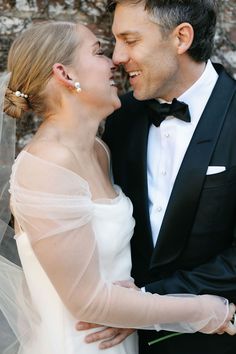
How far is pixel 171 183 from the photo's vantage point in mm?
2598

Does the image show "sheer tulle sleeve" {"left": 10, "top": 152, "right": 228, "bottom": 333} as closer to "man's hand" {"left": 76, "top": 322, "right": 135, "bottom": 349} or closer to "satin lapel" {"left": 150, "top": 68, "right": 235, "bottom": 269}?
"man's hand" {"left": 76, "top": 322, "right": 135, "bottom": 349}

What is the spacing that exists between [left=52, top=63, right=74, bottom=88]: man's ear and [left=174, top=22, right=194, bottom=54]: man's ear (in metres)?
0.53

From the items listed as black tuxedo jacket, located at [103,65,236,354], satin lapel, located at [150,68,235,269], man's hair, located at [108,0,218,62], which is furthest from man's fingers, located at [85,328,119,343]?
man's hair, located at [108,0,218,62]

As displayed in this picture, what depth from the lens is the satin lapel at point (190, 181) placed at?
246cm

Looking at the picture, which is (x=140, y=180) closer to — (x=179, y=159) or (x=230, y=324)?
(x=179, y=159)

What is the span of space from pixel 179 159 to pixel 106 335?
2.49 ft

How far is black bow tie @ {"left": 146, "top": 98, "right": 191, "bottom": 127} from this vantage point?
257 centimetres

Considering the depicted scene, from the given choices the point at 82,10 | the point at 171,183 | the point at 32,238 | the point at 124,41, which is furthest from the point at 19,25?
the point at 32,238

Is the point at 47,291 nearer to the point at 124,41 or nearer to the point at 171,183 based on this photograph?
the point at 171,183

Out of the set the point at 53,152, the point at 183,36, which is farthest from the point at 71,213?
the point at 183,36

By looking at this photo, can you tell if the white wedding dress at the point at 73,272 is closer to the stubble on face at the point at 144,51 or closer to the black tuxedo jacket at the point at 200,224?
the black tuxedo jacket at the point at 200,224

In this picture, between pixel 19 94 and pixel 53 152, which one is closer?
pixel 53 152

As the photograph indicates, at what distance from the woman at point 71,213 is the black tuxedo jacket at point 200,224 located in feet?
0.35

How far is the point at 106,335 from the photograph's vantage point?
7.93 feet
